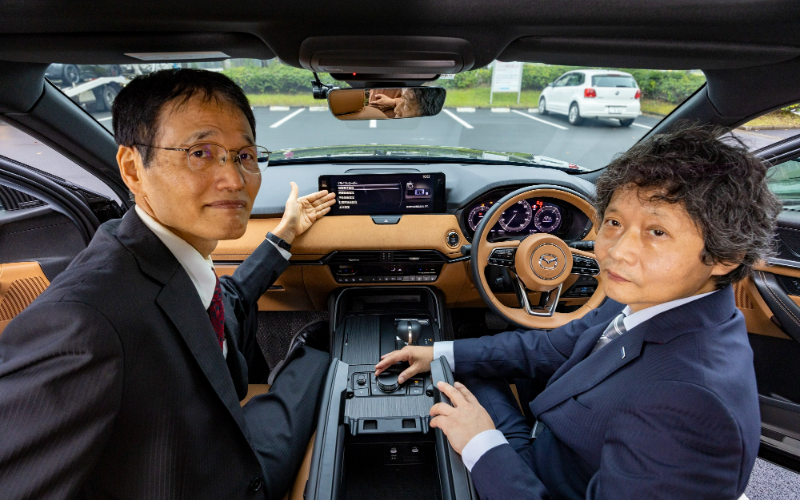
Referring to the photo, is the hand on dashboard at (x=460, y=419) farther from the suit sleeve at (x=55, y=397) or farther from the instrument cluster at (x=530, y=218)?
the instrument cluster at (x=530, y=218)

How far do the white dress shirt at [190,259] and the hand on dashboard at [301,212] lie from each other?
966 mm

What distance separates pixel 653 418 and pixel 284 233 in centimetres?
194

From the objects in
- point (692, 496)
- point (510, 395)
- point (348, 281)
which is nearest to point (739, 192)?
point (692, 496)

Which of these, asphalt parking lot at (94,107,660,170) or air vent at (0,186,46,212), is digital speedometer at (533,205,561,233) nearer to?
asphalt parking lot at (94,107,660,170)

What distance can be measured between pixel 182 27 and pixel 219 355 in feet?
3.11

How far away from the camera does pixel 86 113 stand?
229cm

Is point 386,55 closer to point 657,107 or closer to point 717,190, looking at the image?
point 717,190

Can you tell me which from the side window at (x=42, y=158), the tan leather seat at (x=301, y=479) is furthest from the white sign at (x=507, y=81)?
the side window at (x=42, y=158)

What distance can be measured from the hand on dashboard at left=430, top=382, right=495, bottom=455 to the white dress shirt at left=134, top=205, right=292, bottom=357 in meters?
0.86

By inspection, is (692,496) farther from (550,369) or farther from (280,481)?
(280,481)

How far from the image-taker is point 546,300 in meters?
2.45

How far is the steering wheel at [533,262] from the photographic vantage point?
2299mm

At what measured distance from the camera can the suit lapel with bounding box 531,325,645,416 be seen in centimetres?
119

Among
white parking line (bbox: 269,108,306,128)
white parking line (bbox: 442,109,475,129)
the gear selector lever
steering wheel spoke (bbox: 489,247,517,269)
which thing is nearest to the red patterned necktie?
the gear selector lever
